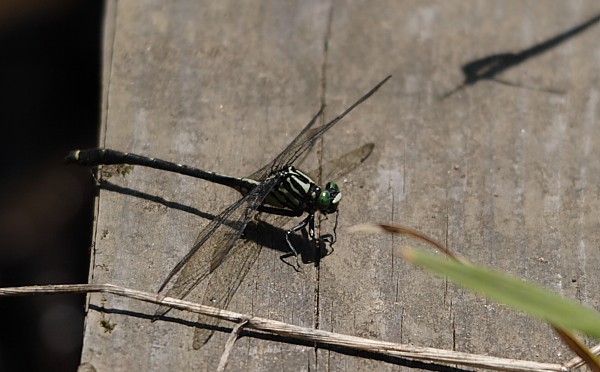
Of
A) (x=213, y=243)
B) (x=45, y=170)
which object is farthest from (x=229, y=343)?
(x=45, y=170)

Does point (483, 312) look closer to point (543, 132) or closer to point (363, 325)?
point (363, 325)

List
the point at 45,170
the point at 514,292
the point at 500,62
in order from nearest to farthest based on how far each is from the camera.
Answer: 1. the point at 514,292
2. the point at 500,62
3. the point at 45,170

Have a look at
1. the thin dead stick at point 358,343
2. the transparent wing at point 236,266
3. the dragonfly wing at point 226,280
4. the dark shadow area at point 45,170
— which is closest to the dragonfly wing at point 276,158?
the transparent wing at point 236,266

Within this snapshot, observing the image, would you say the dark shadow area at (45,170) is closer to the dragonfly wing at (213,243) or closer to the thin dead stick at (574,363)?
the dragonfly wing at (213,243)

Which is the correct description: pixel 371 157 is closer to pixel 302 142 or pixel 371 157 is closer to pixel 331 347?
pixel 302 142

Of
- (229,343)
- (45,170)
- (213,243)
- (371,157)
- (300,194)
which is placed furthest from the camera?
(45,170)

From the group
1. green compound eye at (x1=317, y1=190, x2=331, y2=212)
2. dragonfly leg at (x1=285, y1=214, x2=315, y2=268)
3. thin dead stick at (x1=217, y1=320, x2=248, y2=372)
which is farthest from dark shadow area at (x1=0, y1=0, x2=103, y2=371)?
thin dead stick at (x1=217, y1=320, x2=248, y2=372)

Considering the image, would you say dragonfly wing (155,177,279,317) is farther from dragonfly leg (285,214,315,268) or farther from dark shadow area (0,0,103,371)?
dark shadow area (0,0,103,371)
